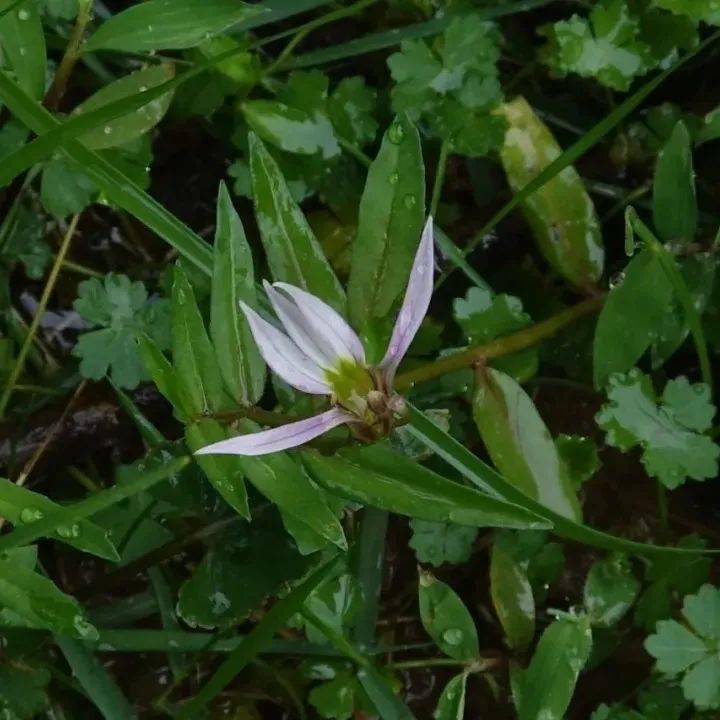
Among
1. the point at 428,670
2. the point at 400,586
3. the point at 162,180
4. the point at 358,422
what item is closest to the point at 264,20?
the point at 162,180

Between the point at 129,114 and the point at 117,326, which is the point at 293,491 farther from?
the point at 129,114

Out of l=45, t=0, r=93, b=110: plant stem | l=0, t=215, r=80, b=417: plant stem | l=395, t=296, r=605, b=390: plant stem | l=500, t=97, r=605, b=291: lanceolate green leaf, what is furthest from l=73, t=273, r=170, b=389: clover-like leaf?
l=500, t=97, r=605, b=291: lanceolate green leaf

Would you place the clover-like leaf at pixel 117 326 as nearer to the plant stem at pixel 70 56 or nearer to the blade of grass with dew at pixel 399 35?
the plant stem at pixel 70 56

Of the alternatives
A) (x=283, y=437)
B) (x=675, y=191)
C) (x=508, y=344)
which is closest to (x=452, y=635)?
(x=508, y=344)

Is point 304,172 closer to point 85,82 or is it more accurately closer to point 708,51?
point 85,82

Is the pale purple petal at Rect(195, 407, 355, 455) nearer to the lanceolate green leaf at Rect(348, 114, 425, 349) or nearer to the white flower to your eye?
the white flower
